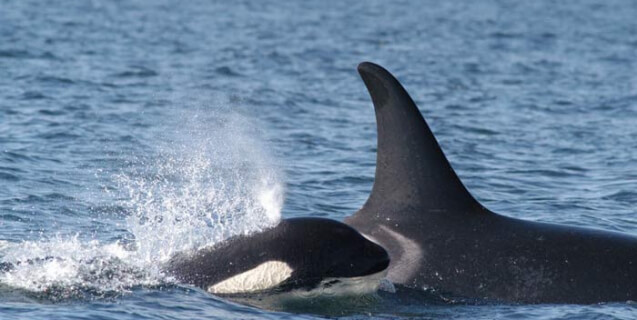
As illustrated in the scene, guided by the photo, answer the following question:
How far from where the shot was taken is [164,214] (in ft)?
43.2

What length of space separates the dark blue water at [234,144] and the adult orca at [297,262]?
20cm

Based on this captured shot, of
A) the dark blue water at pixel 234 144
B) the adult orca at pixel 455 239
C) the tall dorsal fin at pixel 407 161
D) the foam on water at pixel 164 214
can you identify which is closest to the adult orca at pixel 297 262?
the dark blue water at pixel 234 144

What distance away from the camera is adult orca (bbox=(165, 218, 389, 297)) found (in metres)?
9.53

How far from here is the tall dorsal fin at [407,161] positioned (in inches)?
416

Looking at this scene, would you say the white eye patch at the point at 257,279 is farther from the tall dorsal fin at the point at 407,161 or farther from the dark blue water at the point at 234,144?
the tall dorsal fin at the point at 407,161

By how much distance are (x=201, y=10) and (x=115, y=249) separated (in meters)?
47.0

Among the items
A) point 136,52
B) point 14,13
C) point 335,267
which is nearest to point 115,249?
point 335,267

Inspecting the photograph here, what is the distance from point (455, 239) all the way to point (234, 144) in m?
9.75

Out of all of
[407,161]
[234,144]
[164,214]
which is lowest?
[164,214]

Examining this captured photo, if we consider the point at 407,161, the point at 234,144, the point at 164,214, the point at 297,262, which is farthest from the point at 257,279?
the point at 234,144

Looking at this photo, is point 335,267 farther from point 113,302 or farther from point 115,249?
point 115,249

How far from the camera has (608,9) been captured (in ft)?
229

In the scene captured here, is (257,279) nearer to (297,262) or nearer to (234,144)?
(297,262)

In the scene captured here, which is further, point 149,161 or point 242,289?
point 149,161
